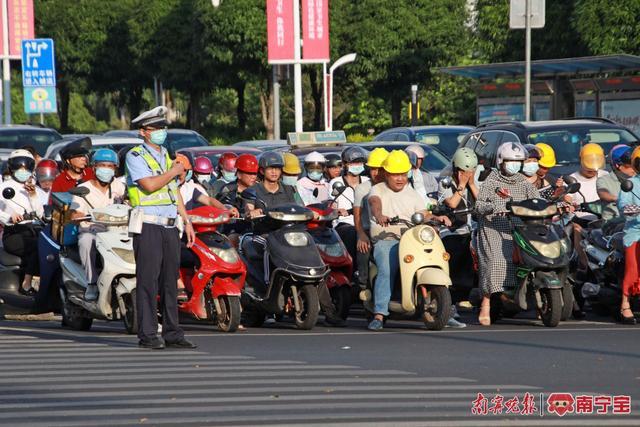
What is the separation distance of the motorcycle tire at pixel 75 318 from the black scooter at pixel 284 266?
5.03ft

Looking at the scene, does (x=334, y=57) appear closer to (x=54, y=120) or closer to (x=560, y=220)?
(x=54, y=120)

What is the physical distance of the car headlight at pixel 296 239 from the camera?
14.4 metres

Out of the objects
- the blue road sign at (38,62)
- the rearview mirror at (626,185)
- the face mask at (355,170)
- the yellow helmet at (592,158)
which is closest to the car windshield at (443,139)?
the face mask at (355,170)

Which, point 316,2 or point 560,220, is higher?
point 316,2

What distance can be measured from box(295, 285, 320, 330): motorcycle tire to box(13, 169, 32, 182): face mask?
12.3ft

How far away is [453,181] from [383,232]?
98 centimetres

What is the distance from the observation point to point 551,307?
14031 millimetres

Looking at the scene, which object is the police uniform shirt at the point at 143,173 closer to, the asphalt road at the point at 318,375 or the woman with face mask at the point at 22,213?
the asphalt road at the point at 318,375

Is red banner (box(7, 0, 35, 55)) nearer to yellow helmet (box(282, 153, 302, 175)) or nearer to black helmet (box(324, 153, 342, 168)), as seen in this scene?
black helmet (box(324, 153, 342, 168))

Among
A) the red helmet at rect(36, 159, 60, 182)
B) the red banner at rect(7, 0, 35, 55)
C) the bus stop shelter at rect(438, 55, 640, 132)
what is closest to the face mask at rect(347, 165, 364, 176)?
the red helmet at rect(36, 159, 60, 182)

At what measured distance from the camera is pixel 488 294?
47.7 feet

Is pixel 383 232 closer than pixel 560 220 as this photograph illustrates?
Yes

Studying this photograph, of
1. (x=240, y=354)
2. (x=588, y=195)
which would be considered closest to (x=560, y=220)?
(x=588, y=195)

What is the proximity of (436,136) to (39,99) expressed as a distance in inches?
807
